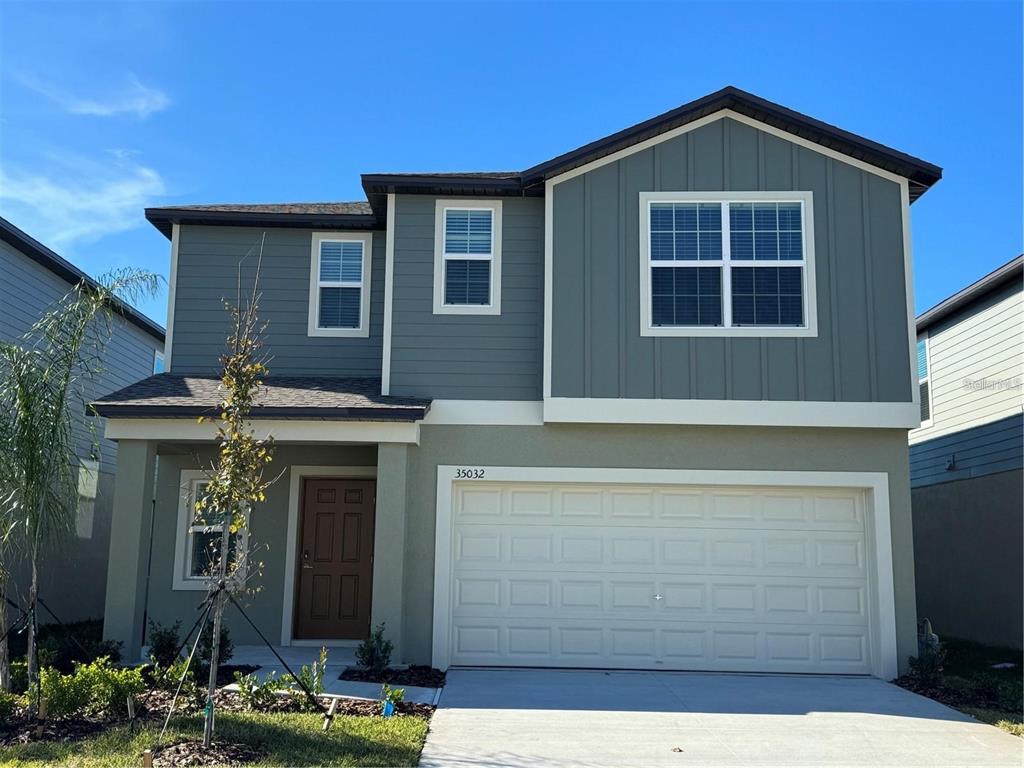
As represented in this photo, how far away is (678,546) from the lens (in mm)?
11500

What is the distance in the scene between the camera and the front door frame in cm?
1228

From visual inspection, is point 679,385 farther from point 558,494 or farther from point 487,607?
point 487,607

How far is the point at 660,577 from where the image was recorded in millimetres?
11430

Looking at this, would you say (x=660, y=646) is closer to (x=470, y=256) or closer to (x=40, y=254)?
(x=470, y=256)

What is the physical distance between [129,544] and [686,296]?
23.3 feet

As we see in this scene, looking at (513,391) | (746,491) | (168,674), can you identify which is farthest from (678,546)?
(168,674)

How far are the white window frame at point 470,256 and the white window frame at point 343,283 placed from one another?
1502 millimetres

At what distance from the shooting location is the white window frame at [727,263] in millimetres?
11281

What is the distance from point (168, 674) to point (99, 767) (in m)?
1.79

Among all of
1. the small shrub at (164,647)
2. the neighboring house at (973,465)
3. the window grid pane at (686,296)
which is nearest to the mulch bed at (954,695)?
the neighboring house at (973,465)

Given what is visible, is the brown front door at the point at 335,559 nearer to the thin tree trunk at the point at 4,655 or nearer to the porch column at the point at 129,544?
the porch column at the point at 129,544

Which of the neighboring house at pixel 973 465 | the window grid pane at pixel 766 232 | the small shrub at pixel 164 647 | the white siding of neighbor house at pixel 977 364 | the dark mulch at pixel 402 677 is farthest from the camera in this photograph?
the white siding of neighbor house at pixel 977 364

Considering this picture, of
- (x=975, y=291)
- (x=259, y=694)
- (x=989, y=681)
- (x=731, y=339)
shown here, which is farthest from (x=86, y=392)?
(x=975, y=291)

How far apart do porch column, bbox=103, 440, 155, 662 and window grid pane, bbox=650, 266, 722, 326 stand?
20.5ft
